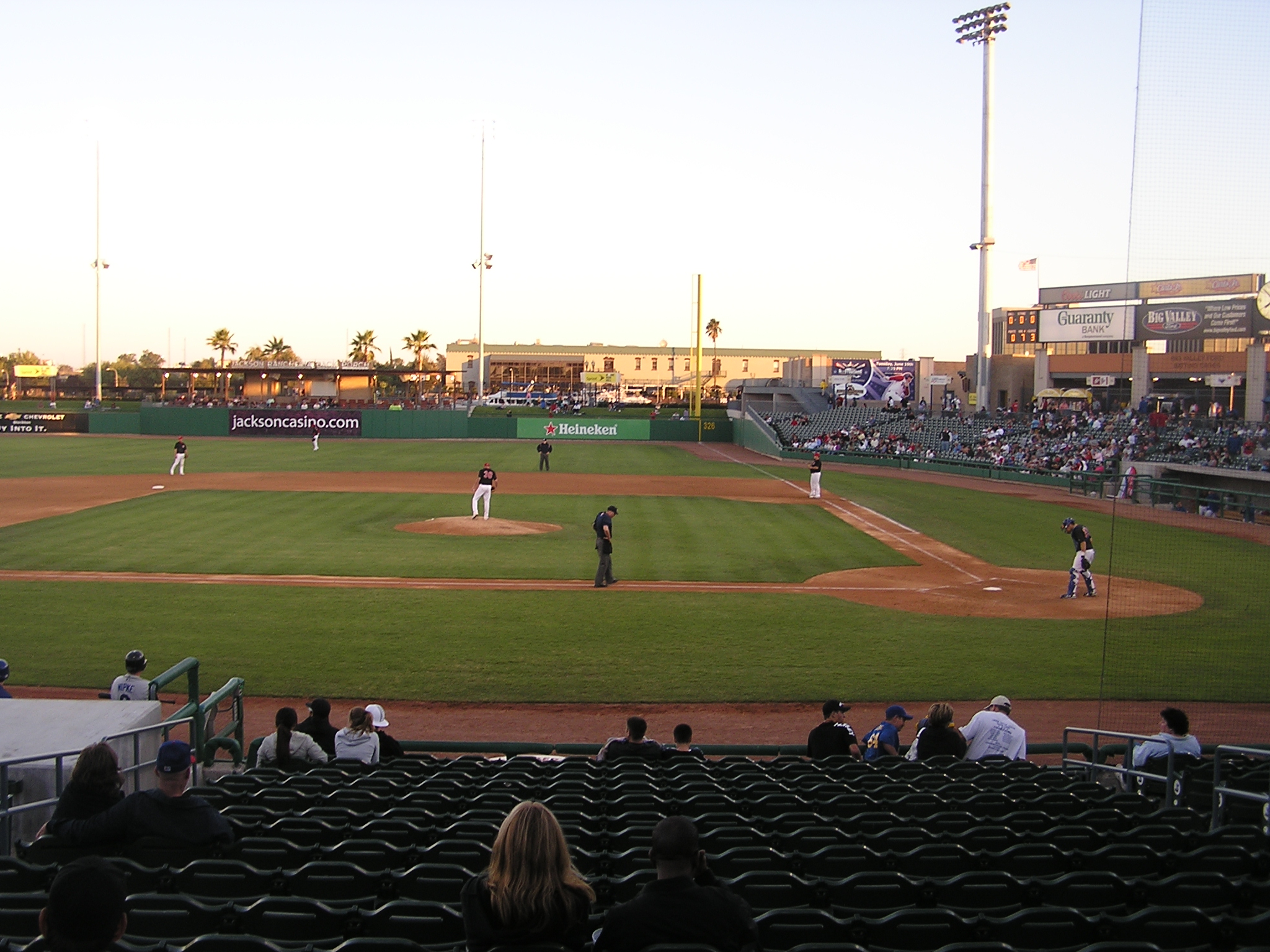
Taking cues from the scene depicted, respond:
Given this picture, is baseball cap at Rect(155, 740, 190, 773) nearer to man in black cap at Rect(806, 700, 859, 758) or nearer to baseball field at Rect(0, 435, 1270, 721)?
man in black cap at Rect(806, 700, 859, 758)

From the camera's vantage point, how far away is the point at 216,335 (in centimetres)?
12756

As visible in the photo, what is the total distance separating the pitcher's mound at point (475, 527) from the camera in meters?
27.5

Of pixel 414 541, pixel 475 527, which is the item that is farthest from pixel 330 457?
pixel 414 541

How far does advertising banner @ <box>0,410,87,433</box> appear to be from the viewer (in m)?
70.4

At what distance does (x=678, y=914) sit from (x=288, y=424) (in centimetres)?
7104

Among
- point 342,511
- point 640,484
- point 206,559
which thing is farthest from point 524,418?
point 206,559

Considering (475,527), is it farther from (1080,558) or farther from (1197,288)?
(1197,288)

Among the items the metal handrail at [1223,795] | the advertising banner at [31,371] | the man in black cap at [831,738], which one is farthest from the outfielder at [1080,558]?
the advertising banner at [31,371]

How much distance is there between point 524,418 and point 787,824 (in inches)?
2703

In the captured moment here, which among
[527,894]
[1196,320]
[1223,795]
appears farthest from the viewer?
[1196,320]

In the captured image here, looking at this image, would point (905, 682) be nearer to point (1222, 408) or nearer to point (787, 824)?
point (787, 824)

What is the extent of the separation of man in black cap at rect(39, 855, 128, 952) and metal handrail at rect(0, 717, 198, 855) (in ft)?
11.8

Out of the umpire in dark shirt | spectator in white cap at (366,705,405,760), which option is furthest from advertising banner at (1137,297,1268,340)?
the umpire in dark shirt

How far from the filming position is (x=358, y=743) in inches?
349
